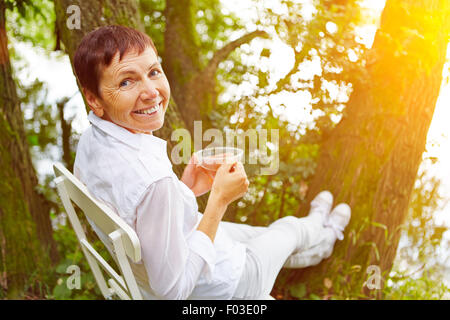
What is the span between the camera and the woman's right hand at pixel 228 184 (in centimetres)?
149

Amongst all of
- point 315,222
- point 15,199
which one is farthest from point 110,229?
point 15,199

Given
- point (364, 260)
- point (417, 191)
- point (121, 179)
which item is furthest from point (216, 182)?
point (417, 191)

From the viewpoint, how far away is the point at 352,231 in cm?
249

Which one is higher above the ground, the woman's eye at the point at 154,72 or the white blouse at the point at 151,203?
the woman's eye at the point at 154,72

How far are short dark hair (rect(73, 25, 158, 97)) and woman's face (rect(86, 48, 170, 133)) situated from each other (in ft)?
0.07

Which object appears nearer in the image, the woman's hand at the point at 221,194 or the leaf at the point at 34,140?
the woman's hand at the point at 221,194

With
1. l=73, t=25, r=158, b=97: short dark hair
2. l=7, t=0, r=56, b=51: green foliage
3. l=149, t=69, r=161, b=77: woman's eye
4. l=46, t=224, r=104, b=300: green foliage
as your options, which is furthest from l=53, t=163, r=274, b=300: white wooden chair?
l=7, t=0, r=56, b=51: green foliage

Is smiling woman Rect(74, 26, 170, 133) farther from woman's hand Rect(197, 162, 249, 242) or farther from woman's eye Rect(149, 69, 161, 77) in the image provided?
woman's hand Rect(197, 162, 249, 242)

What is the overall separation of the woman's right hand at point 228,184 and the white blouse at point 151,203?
11cm

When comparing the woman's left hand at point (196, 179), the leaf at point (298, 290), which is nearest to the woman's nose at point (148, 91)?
the woman's left hand at point (196, 179)

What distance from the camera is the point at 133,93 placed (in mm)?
1355

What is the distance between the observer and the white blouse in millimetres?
1268

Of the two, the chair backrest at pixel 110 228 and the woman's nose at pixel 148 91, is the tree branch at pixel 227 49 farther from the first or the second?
the chair backrest at pixel 110 228

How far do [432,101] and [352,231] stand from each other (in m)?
0.97
